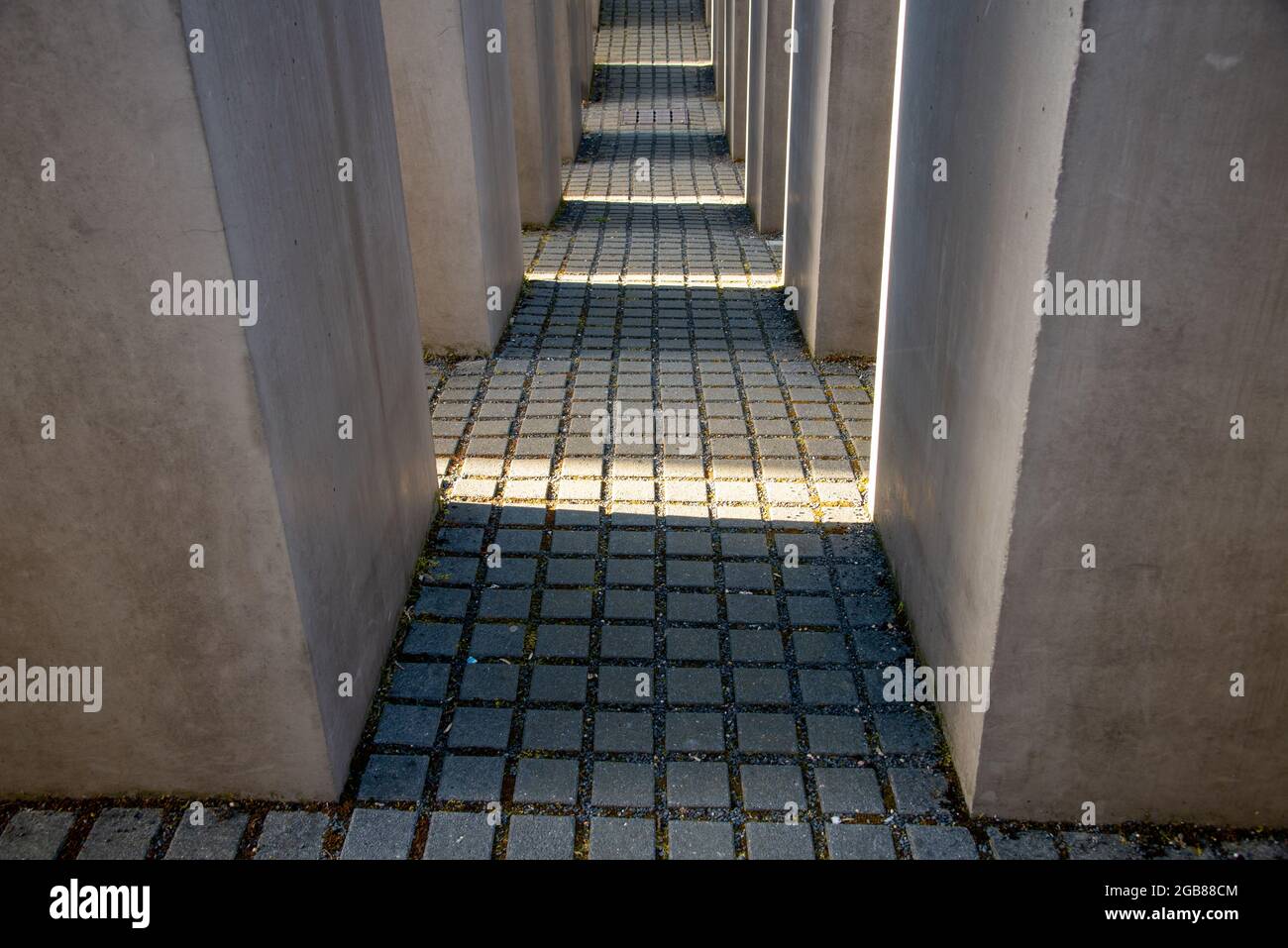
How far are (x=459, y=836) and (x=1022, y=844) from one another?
1938 mm

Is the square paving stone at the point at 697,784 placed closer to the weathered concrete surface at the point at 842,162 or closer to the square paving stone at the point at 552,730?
the square paving stone at the point at 552,730

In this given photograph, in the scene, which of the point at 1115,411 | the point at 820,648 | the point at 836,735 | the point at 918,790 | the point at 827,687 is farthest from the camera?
the point at 820,648

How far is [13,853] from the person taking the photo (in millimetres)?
3293

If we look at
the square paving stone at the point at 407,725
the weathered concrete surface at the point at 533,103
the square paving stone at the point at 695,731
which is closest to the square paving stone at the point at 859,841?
the square paving stone at the point at 695,731

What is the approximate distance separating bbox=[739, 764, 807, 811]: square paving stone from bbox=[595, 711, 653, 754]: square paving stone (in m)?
0.40

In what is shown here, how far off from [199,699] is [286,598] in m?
0.56

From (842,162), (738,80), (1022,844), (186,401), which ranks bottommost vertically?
(1022,844)

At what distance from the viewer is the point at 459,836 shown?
3346mm

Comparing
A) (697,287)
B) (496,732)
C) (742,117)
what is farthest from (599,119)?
(496,732)

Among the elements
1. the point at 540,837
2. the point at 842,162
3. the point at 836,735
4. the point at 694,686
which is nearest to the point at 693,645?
the point at 694,686

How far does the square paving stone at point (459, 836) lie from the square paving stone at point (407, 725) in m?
0.41

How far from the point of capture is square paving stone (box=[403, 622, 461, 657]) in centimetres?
425

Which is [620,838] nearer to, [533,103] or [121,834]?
[121,834]
